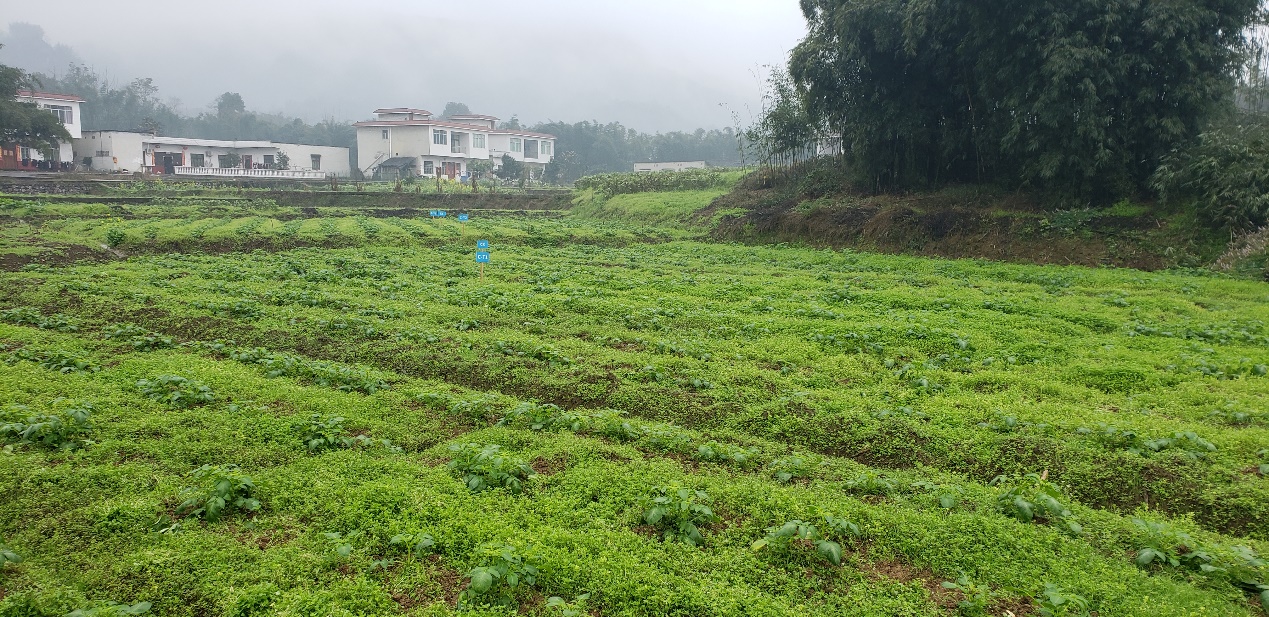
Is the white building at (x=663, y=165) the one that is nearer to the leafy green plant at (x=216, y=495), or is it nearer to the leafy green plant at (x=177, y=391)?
the leafy green plant at (x=177, y=391)

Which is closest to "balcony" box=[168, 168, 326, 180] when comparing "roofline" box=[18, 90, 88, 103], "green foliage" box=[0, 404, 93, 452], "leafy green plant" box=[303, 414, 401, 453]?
"roofline" box=[18, 90, 88, 103]

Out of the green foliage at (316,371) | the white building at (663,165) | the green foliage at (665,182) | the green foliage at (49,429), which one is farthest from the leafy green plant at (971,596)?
the white building at (663,165)

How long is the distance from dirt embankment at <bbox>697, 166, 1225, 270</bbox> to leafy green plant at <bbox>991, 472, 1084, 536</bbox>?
1653 cm

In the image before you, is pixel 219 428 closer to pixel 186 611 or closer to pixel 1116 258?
pixel 186 611

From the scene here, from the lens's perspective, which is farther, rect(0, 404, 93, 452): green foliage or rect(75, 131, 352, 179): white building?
rect(75, 131, 352, 179): white building

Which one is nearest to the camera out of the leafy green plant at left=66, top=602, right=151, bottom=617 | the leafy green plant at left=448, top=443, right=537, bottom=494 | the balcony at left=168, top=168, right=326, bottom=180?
the leafy green plant at left=66, top=602, right=151, bottom=617

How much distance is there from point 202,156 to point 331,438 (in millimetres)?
80990

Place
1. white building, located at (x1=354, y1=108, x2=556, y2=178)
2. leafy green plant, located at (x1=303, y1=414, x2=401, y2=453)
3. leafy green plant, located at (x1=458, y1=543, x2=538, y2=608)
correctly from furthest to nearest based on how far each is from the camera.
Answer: white building, located at (x1=354, y1=108, x2=556, y2=178) → leafy green plant, located at (x1=303, y1=414, x2=401, y2=453) → leafy green plant, located at (x1=458, y1=543, x2=538, y2=608)

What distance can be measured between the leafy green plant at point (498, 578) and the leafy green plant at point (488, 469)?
44.7 inches

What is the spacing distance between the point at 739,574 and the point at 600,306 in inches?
346

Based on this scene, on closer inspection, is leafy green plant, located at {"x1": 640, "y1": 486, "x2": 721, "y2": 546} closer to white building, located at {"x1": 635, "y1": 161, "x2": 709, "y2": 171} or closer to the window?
the window

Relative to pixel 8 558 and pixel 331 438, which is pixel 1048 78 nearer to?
pixel 331 438

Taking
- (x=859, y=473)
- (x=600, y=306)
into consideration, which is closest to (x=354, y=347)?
(x=600, y=306)

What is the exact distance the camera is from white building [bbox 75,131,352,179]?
6556cm
